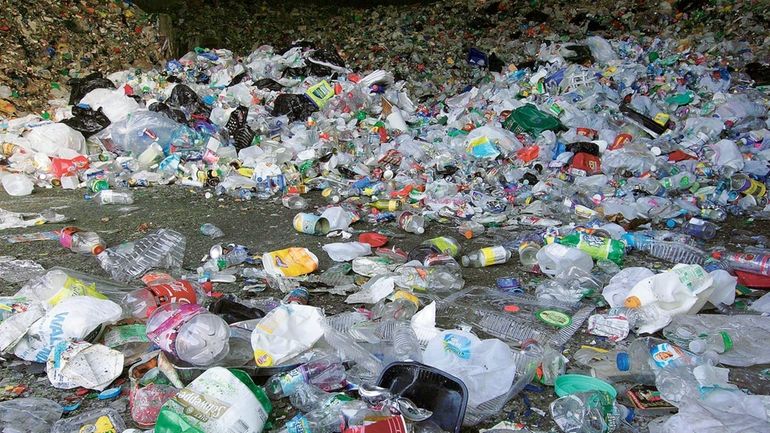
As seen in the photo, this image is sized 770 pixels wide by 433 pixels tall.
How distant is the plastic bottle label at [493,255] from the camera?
3.03m

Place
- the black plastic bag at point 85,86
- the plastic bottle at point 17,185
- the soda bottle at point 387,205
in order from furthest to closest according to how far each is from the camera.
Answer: the black plastic bag at point 85,86
the plastic bottle at point 17,185
the soda bottle at point 387,205

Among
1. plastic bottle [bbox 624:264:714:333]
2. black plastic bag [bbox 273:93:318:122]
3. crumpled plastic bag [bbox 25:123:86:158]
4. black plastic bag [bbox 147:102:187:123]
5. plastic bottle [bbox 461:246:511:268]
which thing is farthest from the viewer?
black plastic bag [bbox 273:93:318:122]

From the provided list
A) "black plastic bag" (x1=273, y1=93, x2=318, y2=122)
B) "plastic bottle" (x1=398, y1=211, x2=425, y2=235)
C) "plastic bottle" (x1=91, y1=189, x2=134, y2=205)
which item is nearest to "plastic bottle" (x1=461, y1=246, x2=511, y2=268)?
"plastic bottle" (x1=398, y1=211, x2=425, y2=235)

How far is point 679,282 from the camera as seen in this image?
7.52 feet

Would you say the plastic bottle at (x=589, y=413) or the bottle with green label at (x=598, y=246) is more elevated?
the plastic bottle at (x=589, y=413)

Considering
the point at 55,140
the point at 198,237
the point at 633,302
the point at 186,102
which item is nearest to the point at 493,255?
the point at 633,302

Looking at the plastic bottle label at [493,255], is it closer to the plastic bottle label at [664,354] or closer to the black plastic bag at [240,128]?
the plastic bottle label at [664,354]

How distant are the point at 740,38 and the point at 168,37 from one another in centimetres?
637

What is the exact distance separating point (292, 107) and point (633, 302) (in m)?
3.81

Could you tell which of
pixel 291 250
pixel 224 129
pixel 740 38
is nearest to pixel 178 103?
pixel 224 129

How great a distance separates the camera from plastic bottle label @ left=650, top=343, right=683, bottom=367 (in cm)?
193

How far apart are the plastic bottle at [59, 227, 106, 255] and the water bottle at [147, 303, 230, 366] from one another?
1.31 metres

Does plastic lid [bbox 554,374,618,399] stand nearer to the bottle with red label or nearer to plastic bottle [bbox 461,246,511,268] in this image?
plastic bottle [bbox 461,246,511,268]

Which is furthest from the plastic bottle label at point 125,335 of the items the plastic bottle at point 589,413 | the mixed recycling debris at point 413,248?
the plastic bottle at point 589,413
